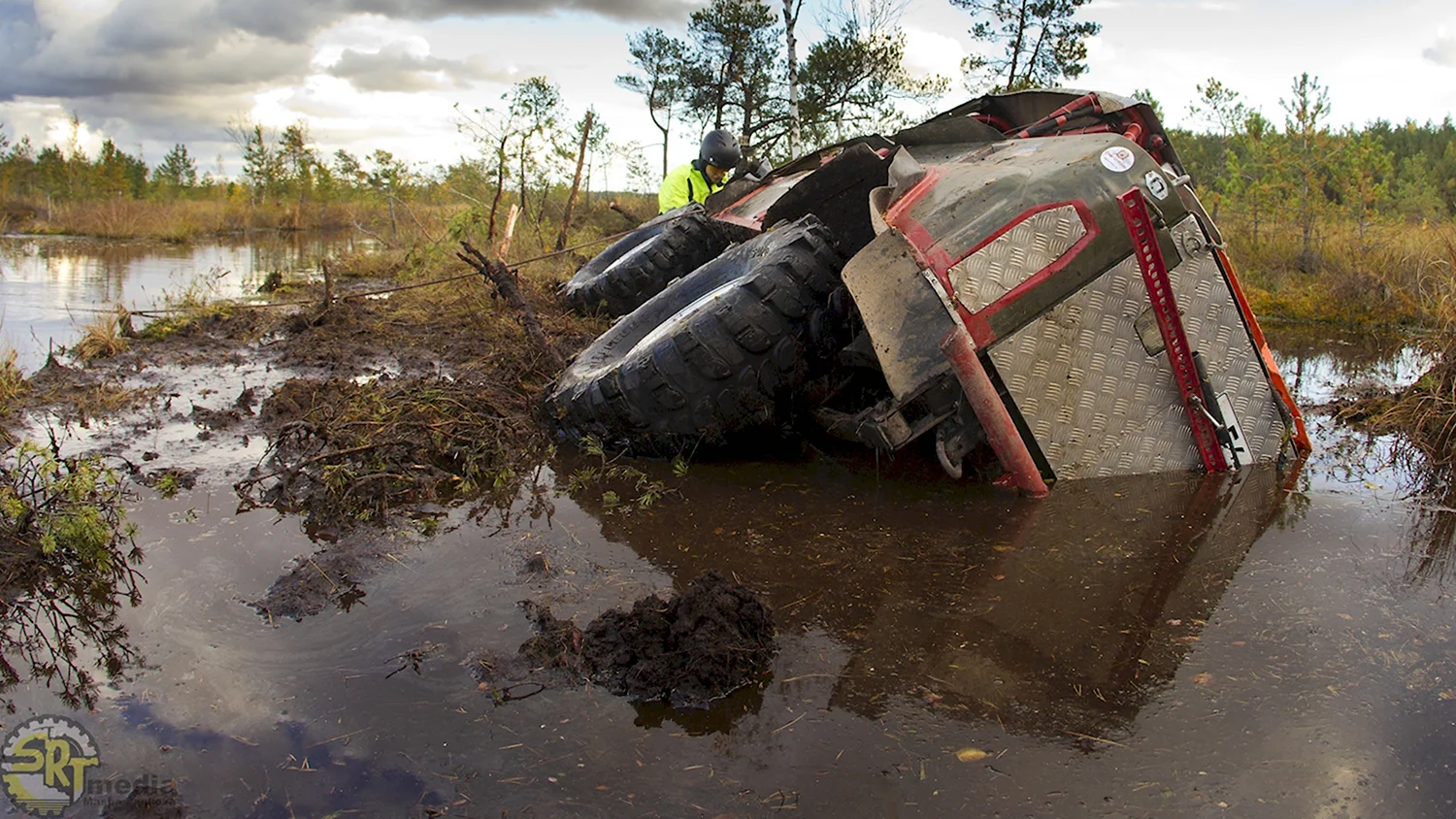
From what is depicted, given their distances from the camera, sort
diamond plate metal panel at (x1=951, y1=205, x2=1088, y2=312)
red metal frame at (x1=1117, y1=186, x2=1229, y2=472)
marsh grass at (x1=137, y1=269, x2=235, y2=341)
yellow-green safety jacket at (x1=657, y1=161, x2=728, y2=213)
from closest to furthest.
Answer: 1. diamond plate metal panel at (x1=951, y1=205, x2=1088, y2=312)
2. red metal frame at (x1=1117, y1=186, x2=1229, y2=472)
3. marsh grass at (x1=137, y1=269, x2=235, y2=341)
4. yellow-green safety jacket at (x1=657, y1=161, x2=728, y2=213)

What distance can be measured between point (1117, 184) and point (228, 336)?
24.2 feet

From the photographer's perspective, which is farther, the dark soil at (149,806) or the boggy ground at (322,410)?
the boggy ground at (322,410)

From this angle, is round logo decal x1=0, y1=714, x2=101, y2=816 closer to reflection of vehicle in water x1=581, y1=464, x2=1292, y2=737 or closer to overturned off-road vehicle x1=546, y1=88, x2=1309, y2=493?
reflection of vehicle in water x1=581, y1=464, x2=1292, y2=737

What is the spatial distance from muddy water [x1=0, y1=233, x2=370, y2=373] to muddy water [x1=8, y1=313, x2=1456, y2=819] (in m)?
5.38

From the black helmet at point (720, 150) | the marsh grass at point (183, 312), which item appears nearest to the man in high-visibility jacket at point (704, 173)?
the black helmet at point (720, 150)

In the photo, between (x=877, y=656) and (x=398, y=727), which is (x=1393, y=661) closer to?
(x=877, y=656)

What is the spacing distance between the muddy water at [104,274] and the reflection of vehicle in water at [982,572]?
6031 mm

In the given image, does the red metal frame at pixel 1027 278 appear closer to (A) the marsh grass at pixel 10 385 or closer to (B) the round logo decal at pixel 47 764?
(B) the round logo decal at pixel 47 764

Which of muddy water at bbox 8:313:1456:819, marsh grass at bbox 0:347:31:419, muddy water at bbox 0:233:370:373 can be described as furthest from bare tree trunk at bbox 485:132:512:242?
muddy water at bbox 8:313:1456:819

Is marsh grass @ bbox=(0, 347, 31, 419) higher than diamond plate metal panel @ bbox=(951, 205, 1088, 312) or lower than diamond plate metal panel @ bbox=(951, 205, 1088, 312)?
lower

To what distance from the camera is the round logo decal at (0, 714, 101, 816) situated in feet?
7.66

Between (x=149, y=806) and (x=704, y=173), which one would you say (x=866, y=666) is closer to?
(x=149, y=806)

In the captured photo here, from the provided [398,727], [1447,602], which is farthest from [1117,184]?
[398,727]

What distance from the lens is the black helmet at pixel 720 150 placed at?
9039 mm
